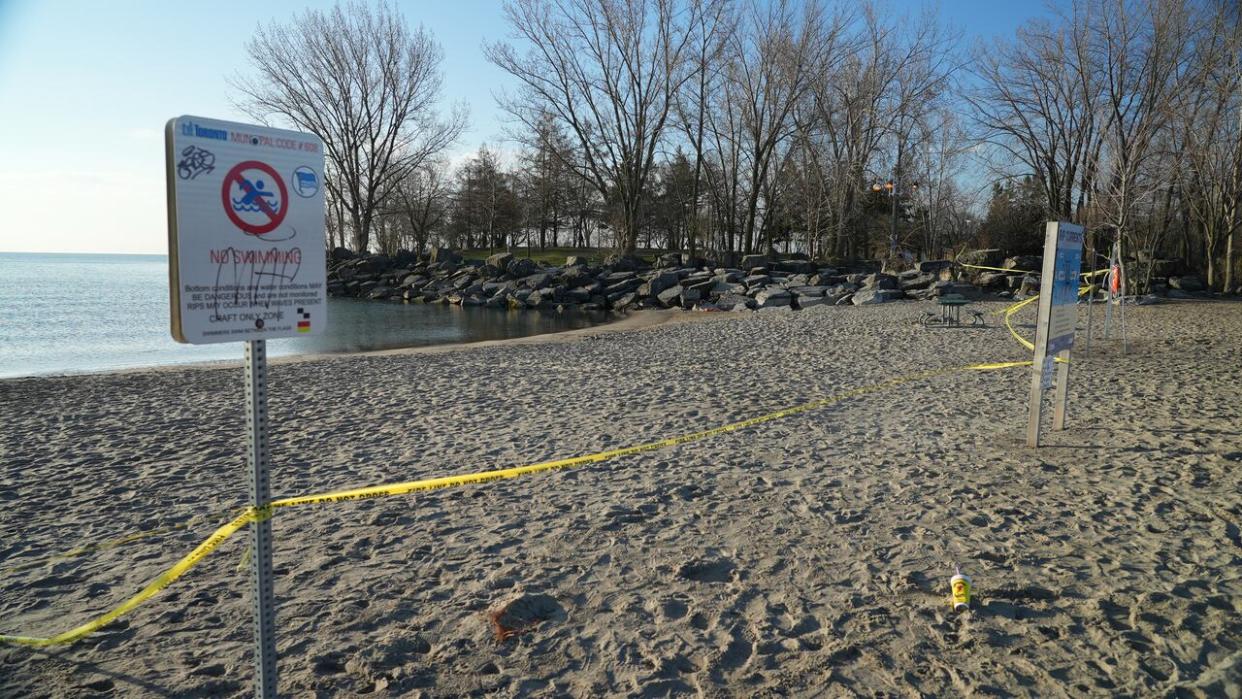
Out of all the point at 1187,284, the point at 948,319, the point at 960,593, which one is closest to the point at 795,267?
the point at 1187,284

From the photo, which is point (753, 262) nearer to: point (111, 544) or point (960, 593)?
point (960, 593)

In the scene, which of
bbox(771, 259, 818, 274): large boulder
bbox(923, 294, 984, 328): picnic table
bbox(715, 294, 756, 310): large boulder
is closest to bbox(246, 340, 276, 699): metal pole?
bbox(923, 294, 984, 328): picnic table

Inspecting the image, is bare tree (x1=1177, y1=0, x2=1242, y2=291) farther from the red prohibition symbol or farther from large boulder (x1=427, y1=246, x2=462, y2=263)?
large boulder (x1=427, y1=246, x2=462, y2=263)

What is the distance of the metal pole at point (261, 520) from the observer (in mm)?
2549

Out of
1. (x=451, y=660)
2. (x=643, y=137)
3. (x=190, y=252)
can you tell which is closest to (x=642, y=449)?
(x=451, y=660)

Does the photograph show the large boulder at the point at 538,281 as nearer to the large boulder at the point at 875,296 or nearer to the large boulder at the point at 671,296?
the large boulder at the point at 671,296

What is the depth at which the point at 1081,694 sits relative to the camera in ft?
10.1

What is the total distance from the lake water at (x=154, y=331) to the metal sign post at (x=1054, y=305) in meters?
13.9

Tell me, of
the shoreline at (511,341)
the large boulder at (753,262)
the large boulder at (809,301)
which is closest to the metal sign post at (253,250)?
the shoreline at (511,341)

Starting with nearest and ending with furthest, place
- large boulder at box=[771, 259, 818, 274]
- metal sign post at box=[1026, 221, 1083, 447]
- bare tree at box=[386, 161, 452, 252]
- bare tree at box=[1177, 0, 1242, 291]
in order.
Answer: metal sign post at box=[1026, 221, 1083, 447], bare tree at box=[1177, 0, 1242, 291], large boulder at box=[771, 259, 818, 274], bare tree at box=[386, 161, 452, 252]

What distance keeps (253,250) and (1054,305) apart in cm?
613

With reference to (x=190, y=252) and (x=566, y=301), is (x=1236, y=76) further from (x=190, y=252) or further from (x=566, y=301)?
(x=190, y=252)

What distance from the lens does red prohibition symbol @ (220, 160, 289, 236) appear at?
2422 millimetres

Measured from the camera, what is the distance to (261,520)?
8.50 feet
